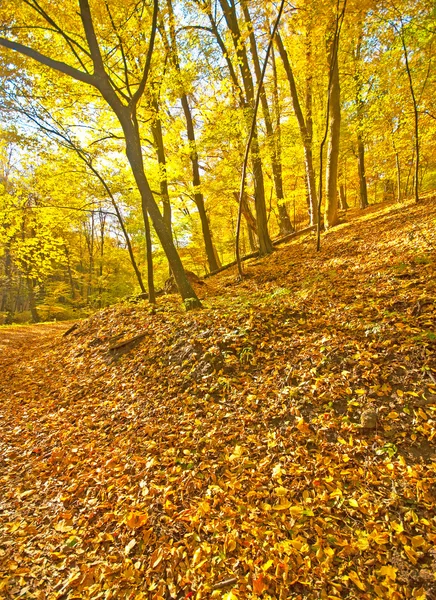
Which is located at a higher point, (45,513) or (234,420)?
(234,420)

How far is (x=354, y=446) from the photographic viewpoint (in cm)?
278

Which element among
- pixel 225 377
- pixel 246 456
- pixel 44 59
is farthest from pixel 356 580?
pixel 44 59

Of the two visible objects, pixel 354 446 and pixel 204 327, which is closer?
pixel 354 446

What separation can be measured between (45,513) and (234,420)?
2.22 m

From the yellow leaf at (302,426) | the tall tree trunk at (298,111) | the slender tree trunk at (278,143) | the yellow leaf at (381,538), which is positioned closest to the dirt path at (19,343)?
the yellow leaf at (302,426)

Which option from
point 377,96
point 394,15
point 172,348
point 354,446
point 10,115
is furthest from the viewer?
point 377,96

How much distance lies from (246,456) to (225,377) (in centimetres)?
129

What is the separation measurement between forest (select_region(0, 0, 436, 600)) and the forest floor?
19mm

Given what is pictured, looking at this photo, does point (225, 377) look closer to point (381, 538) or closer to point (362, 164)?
point (381, 538)

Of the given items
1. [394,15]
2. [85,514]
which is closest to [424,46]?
[394,15]

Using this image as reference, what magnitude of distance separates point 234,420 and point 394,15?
10.5 meters

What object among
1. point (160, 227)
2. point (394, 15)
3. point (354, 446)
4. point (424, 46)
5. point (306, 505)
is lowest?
point (306, 505)

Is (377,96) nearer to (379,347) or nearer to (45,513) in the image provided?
(379,347)

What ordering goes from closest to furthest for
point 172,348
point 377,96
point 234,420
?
point 234,420 → point 172,348 → point 377,96
